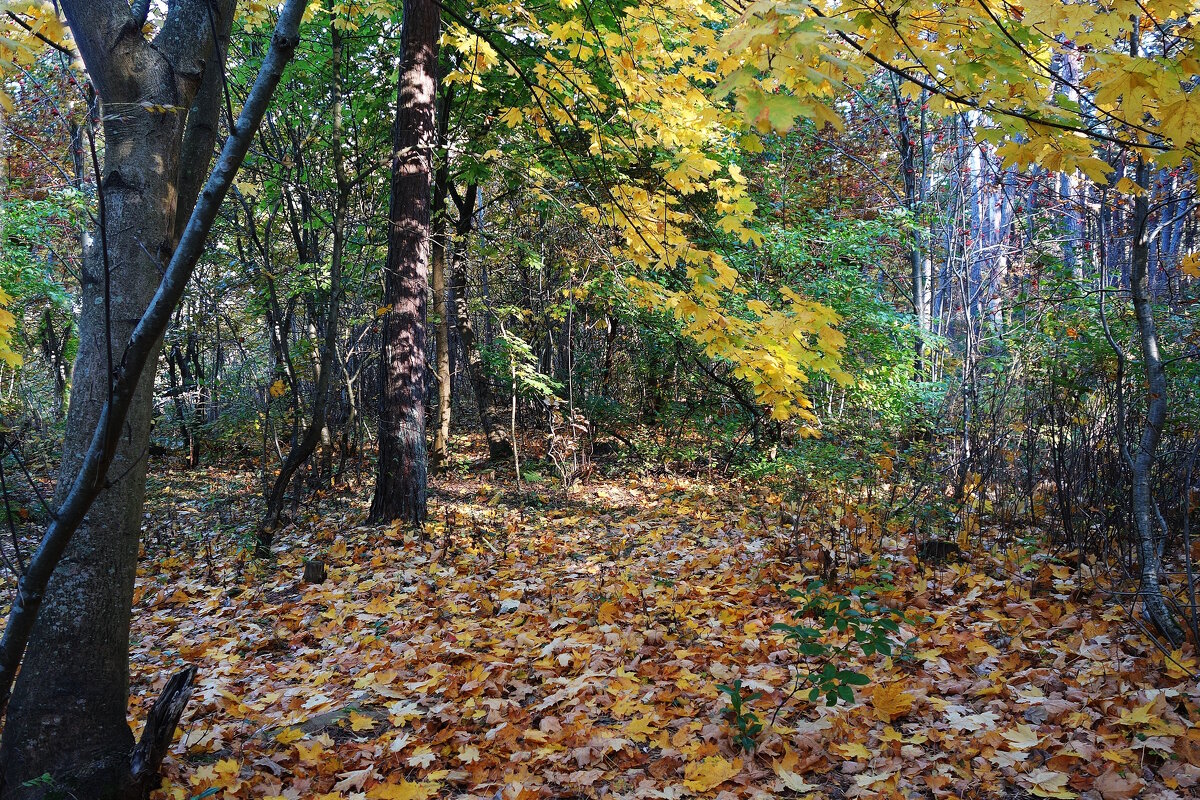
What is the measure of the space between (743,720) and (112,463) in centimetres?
270

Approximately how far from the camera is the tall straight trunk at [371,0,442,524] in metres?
6.61

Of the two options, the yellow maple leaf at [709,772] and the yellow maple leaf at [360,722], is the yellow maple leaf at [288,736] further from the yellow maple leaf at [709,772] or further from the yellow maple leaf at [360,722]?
the yellow maple leaf at [709,772]

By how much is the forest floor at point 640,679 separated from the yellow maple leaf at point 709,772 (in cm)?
1

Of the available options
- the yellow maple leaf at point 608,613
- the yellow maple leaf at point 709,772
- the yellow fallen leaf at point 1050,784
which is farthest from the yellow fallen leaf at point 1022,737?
the yellow maple leaf at point 608,613

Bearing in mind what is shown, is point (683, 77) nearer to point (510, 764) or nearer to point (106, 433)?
point (106, 433)

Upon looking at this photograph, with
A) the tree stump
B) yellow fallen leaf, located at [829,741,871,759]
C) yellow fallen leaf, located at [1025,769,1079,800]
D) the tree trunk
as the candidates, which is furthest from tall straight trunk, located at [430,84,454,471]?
yellow fallen leaf, located at [1025,769,1079,800]

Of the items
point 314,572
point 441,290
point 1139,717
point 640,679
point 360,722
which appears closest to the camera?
point 1139,717

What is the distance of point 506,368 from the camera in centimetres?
945

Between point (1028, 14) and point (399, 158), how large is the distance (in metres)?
5.71

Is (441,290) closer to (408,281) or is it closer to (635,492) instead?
(408,281)

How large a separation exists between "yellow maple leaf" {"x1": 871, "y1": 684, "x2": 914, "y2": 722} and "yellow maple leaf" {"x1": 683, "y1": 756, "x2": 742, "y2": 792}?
0.75 m

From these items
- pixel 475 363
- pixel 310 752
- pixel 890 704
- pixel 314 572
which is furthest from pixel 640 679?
pixel 475 363

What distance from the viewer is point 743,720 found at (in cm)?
280

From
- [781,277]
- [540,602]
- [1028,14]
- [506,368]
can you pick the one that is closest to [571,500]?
[506,368]
